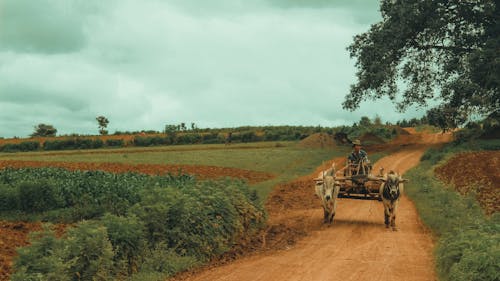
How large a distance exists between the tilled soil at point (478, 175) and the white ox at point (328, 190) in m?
5.73

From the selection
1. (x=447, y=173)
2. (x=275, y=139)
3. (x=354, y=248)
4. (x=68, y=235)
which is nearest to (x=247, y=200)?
(x=354, y=248)

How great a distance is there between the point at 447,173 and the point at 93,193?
63.6 ft

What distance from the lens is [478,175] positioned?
26281mm

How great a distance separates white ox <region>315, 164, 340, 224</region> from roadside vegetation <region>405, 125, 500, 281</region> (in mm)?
3207

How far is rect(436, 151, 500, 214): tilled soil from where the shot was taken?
809 inches

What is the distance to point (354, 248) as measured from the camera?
44.0ft

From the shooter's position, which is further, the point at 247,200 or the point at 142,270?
the point at 247,200

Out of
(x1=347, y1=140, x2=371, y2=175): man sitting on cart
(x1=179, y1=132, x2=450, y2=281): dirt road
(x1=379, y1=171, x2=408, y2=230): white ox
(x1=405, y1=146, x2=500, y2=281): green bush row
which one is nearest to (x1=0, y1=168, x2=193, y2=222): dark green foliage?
(x1=347, y1=140, x2=371, y2=175): man sitting on cart

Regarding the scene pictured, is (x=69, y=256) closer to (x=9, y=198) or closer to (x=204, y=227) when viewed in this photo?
(x=204, y=227)

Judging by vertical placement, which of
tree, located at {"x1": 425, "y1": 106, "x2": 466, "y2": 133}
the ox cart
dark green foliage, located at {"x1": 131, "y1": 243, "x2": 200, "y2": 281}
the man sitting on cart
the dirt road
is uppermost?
tree, located at {"x1": 425, "y1": 106, "x2": 466, "y2": 133}

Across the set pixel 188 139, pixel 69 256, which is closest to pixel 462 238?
pixel 69 256

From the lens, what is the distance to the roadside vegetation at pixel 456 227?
29.5 ft

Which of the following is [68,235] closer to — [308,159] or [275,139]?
[308,159]

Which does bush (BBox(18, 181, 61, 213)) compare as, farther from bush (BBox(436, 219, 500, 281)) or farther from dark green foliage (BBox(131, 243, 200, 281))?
bush (BBox(436, 219, 500, 281))
